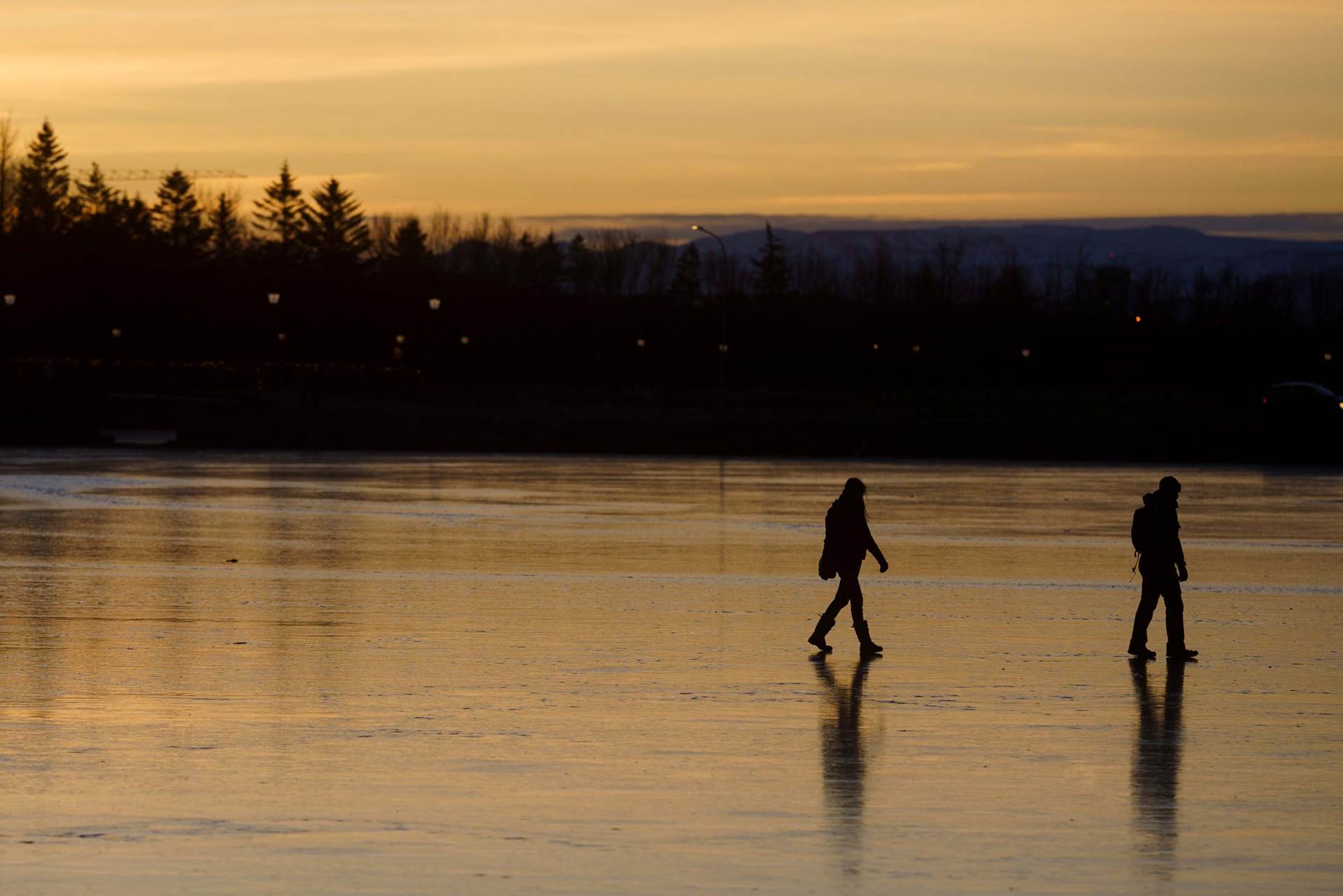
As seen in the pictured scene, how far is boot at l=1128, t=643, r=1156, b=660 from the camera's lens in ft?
48.3

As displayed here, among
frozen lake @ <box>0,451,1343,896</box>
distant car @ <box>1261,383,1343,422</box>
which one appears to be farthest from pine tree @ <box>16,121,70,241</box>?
frozen lake @ <box>0,451,1343,896</box>

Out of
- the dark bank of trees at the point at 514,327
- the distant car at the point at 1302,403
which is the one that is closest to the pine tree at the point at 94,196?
the dark bank of trees at the point at 514,327

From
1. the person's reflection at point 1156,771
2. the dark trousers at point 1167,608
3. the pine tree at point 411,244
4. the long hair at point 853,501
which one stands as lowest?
the person's reflection at point 1156,771

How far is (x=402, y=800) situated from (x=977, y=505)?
25.3 m

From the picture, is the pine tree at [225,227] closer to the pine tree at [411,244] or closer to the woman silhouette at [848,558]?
the pine tree at [411,244]

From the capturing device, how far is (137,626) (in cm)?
1588

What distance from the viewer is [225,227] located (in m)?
189

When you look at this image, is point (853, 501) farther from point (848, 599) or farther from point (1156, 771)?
point (1156, 771)

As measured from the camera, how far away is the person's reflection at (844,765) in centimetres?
836

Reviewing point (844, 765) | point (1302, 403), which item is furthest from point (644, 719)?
point (1302, 403)

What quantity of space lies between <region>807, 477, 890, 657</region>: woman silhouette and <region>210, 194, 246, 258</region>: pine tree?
17440 cm

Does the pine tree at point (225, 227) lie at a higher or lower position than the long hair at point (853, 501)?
higher

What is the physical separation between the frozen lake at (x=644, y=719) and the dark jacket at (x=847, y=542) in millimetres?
800

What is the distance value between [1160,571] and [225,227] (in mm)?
182693
